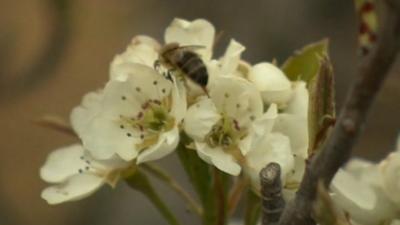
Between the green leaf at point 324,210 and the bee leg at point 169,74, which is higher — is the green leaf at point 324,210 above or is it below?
below

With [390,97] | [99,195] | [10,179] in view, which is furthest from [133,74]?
[10,179]

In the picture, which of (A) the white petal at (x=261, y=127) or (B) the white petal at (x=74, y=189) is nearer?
(A) the white petal at (x=261, y=127)

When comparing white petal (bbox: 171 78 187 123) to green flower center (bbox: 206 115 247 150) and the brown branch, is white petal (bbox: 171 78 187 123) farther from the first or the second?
the brown branch

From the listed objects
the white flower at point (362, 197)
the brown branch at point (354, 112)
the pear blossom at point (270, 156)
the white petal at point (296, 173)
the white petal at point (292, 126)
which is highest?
the brown branch at point (354, 112)

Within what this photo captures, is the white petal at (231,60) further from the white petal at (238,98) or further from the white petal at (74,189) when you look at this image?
the white petal at (74,189)

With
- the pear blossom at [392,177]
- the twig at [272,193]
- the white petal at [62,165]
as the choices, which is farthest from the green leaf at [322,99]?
the white petal at [62,165]
